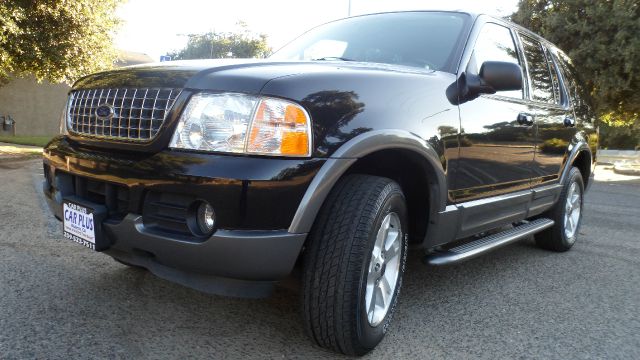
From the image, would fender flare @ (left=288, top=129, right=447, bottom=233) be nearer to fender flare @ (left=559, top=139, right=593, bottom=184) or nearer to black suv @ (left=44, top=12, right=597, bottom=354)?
black suv @ (left=44, top=12, right=597, bottom=354)

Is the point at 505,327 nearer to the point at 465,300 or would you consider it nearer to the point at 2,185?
the point at 465,300

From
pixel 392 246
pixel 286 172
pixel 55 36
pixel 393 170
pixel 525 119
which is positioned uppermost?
pixel 55 36

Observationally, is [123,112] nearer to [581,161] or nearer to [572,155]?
[572,155]

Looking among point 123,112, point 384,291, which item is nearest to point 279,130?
point 123,112

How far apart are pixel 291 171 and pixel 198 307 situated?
1.22m

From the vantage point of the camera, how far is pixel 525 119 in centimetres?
351

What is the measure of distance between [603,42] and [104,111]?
1365cm

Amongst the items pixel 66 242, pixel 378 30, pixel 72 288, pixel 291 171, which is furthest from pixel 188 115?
pixel 66 242

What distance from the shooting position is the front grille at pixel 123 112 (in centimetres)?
214

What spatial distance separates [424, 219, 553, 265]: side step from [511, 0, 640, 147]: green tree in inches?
410

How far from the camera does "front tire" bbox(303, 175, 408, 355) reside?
2.14m

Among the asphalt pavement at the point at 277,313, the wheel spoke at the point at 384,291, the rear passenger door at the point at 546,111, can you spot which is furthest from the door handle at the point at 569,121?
the wheel spoke at the point at 384,291

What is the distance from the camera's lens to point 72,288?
9.80 ft

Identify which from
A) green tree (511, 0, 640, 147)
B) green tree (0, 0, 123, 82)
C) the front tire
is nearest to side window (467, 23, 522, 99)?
the front tire
